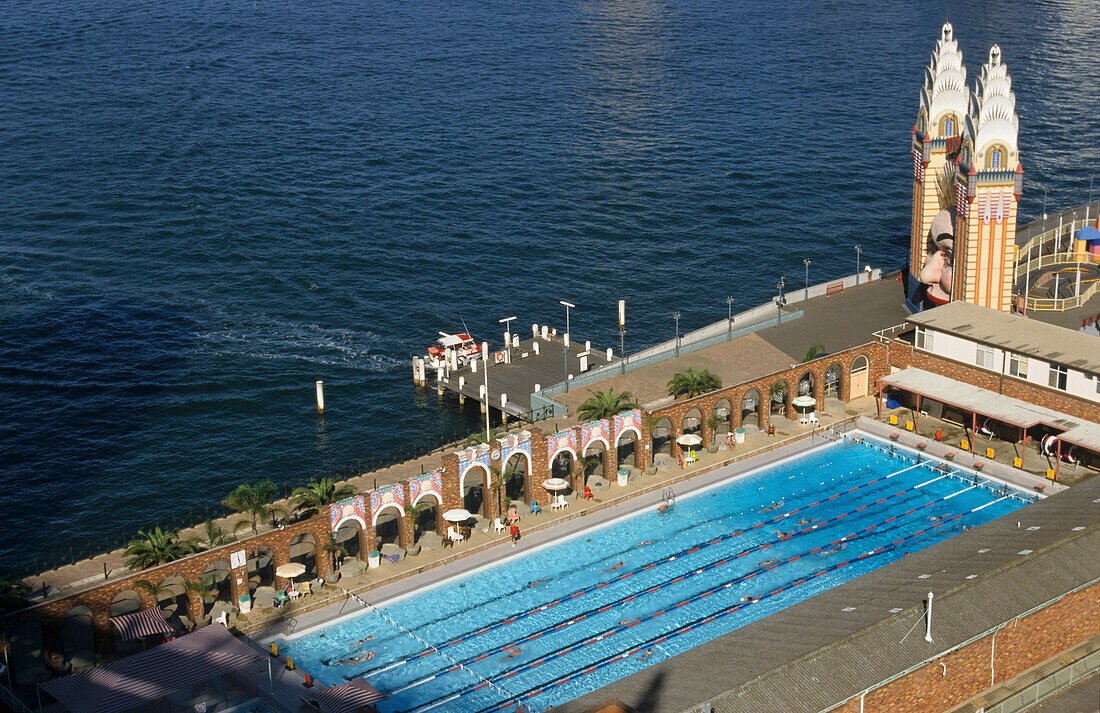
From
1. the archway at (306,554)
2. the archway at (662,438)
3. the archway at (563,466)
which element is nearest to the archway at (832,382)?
the archway at (662,438)

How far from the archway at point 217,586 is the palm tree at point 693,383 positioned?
34898mm

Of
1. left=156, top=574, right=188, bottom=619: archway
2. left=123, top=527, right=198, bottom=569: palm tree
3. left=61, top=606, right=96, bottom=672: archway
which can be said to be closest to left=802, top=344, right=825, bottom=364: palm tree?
left=123, top=527, right=198, bottom=569: palm tree

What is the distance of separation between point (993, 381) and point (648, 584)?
1295 inches

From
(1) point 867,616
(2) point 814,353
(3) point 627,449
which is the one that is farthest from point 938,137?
(1) point 867,616

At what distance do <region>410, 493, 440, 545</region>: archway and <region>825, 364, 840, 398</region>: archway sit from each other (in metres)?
34.2

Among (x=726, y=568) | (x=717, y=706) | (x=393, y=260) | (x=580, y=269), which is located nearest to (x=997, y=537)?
(x=726, y=568)

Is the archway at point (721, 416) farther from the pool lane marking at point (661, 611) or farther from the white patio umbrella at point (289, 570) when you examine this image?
the white patio umbrella at point (289, 570)

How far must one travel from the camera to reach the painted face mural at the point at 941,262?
109 meters

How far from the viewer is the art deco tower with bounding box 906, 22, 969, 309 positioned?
111 meters

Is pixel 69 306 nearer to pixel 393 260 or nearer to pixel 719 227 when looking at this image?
pixel 393 260

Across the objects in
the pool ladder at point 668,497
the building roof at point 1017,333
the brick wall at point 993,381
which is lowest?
the pool ladder at point 668,497

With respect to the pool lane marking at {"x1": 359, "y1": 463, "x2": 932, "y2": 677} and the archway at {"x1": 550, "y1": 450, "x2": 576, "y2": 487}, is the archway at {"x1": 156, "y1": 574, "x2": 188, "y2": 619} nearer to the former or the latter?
the pool lane marking at {"x1": 359, "y1": 463, "x2": 932, "y2": 677}

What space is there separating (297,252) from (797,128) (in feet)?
259

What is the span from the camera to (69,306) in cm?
13688
